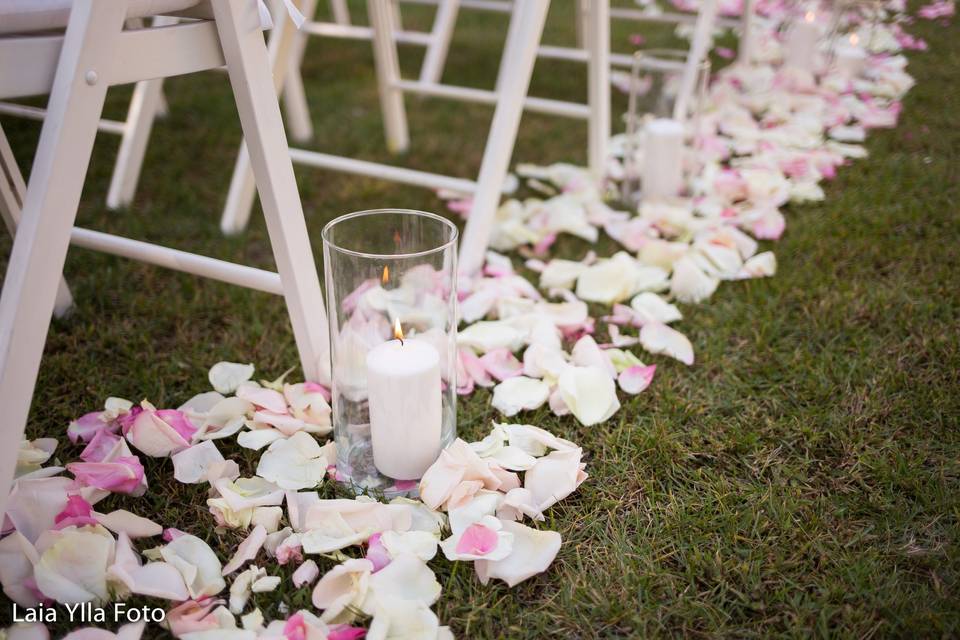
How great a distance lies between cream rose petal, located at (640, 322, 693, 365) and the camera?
4.10ft

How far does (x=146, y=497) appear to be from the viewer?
992 millimetres

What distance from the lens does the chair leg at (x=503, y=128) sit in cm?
145

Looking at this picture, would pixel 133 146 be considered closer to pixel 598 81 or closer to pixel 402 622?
pixel 598 81

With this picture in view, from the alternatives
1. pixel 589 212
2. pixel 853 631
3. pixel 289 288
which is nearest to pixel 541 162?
pixel 589 212

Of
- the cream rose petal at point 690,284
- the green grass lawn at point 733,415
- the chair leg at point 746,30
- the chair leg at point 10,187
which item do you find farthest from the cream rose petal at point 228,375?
the chair leg at point 746,30

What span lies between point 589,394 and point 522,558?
331 millimetres

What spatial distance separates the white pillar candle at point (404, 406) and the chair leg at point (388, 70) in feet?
4.29

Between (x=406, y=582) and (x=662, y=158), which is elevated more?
(x=662, y=158)

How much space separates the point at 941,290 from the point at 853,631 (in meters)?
0.85

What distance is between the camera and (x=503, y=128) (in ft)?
4.84

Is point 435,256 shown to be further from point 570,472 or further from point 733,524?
point 733,524

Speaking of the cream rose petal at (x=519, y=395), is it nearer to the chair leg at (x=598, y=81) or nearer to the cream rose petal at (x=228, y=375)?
the cream rose petal at (x=228, y=375)

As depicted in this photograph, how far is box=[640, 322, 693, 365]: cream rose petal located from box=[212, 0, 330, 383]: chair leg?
522 mm

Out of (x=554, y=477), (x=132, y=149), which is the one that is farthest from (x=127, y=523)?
(x=132, y=149)
